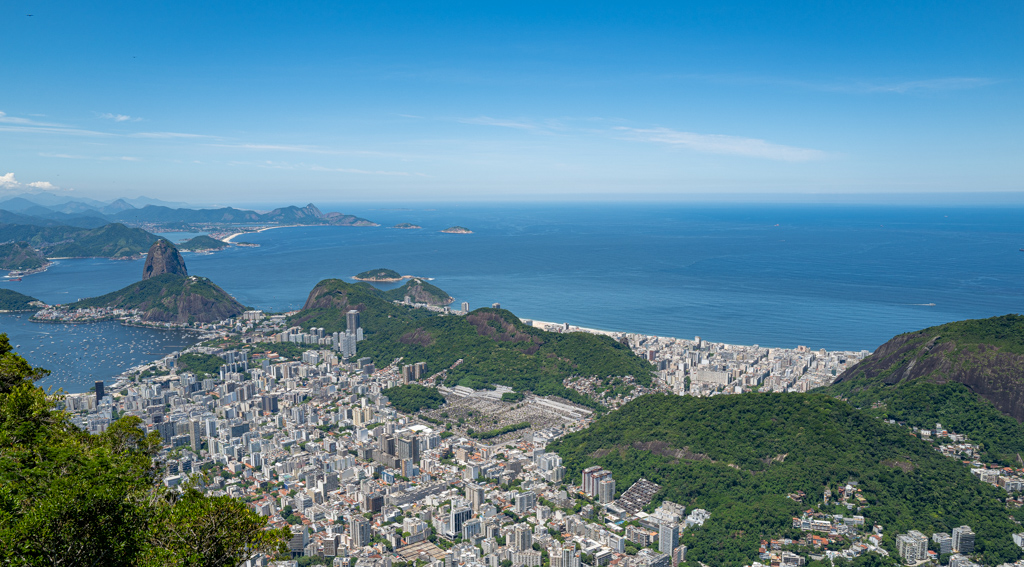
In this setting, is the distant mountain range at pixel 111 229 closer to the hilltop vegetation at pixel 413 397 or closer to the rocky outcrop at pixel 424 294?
the rocky outcrop at pixel 424 294

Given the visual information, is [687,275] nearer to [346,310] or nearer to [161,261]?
[346,310]

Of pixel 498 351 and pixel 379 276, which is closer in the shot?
pixel 498 351

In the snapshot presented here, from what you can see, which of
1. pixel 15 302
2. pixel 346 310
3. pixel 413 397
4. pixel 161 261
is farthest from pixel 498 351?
pixel 15 302

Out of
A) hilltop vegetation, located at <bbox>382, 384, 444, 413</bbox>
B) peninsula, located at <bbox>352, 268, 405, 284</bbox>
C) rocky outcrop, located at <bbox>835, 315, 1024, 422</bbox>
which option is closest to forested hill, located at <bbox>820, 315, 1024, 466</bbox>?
rocky outcrop, located at <bbox>835, 315, 1024, 422</bbox>

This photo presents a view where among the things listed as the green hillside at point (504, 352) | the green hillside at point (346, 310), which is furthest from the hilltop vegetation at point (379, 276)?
the green hillside at point (504, 352)

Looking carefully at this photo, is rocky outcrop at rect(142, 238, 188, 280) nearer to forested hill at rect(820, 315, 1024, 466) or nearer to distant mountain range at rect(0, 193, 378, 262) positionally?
distant mountain range at rect(0, 193, 378, 262)

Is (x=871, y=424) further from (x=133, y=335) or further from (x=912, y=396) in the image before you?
(x=133, y=335)
